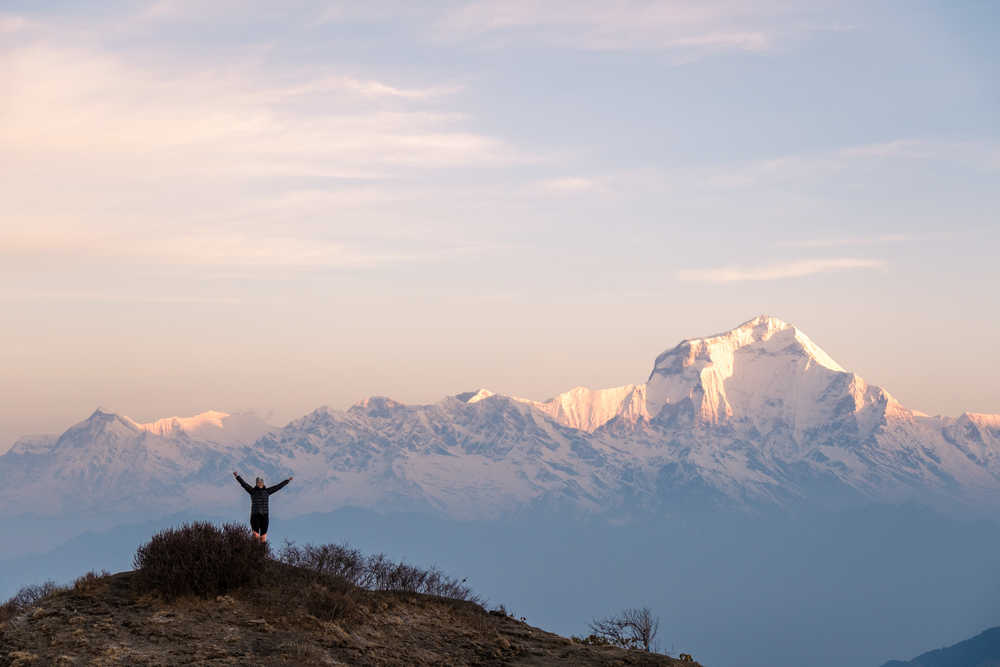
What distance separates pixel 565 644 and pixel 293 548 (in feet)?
44.4

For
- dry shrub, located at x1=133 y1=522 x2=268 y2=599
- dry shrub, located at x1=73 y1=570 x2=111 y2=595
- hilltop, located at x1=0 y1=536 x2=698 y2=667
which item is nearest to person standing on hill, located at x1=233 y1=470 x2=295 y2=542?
hilltop, located at x1=0 y1=536 x2=698 y2=667

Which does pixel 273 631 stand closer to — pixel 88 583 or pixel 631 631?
pixel 88 583

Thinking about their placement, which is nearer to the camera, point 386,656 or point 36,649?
point 36,649

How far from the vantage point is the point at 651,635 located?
46406 mm

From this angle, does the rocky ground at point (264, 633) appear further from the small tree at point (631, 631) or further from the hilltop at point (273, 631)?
the small tree at point (631, 631)

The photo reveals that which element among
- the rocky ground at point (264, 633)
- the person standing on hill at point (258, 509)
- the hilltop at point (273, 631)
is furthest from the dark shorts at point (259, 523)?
the rocky ground at point (264, 633)

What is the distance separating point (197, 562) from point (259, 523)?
15.4ft

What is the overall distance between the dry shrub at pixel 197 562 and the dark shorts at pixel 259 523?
2.36 metres

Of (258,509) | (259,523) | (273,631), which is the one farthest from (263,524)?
(273,631)

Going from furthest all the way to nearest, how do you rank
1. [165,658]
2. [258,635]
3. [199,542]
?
[199,542] < [258,635] < [165,658]

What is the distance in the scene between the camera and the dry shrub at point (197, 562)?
33.4 m

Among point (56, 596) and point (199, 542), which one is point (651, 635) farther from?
point (56, 596)

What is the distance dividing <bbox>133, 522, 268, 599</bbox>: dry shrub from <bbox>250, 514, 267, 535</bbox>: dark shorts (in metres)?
2.36

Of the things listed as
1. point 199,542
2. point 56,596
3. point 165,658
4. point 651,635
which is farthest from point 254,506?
point 651,635
